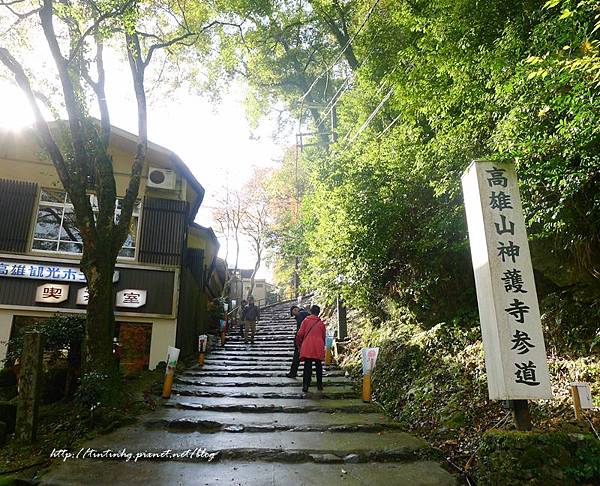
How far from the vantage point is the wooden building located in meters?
12.0

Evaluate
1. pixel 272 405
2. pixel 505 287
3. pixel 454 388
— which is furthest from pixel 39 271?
pixel 505 287

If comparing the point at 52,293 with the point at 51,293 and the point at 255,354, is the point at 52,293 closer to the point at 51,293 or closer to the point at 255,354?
the point at 51,293

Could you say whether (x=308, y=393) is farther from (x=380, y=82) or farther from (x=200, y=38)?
(x=200, y=38)

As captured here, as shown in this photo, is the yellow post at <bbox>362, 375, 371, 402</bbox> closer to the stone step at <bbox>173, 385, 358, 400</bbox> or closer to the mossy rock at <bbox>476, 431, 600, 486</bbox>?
the stone step at <bbox>173, 385, 358, 400</bbox>

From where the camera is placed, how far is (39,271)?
12.1m

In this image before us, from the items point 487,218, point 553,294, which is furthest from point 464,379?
point 487,218

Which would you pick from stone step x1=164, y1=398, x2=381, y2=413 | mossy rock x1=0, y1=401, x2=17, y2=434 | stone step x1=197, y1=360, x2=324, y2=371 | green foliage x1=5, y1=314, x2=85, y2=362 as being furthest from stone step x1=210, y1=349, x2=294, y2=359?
mossy rock x1=0, y1=401, x2=17, y2=434

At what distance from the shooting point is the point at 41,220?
41.7 feet

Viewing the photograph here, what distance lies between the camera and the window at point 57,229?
41.1 feet

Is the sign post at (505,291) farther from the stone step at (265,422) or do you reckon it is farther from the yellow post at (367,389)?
the yellow post at (367,389)

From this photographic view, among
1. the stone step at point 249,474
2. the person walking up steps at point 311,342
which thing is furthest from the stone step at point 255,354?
the stone step at point 249,474

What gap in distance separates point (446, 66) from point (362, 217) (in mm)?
3572

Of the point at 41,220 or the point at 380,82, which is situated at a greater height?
the point at 380,82

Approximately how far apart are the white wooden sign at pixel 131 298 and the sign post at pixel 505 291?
10522 mm
